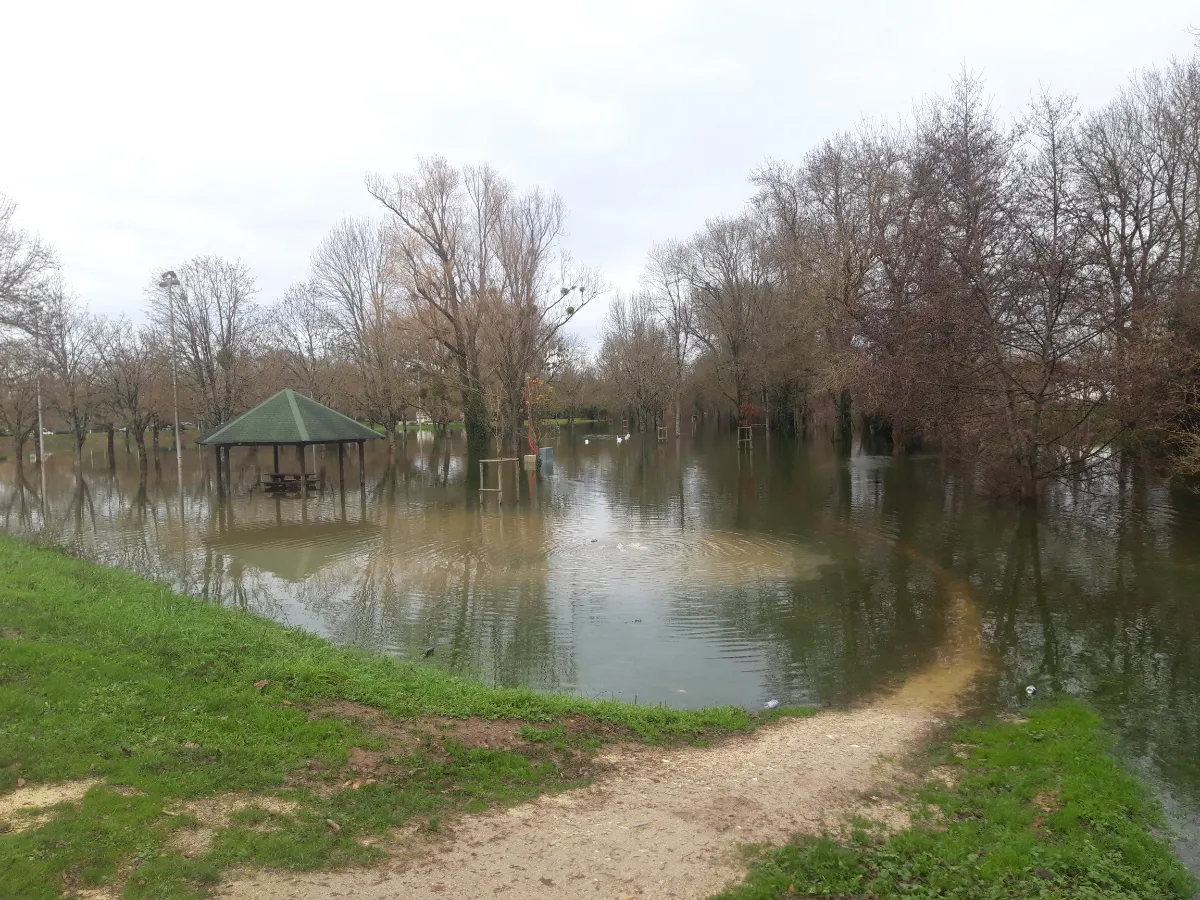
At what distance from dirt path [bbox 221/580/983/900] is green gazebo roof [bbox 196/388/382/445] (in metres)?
18.8

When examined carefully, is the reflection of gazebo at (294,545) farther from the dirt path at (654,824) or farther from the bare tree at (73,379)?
the bare tree at (73,379)

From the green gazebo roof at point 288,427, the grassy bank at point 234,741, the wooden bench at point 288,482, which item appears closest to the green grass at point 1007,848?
the grassy bank at point 234,741

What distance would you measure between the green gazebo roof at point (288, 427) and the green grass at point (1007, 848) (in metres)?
20.1

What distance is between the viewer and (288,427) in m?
23.0

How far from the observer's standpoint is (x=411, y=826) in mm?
4551

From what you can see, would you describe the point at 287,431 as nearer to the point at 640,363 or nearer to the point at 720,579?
the point at 720,579

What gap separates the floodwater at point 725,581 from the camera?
810 cm

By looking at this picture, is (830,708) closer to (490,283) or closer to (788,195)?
(490,283)

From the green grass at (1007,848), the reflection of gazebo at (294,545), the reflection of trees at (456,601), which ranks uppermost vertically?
the reflection of gazebo at (294,545)

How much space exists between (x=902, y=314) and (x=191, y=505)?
21.4m

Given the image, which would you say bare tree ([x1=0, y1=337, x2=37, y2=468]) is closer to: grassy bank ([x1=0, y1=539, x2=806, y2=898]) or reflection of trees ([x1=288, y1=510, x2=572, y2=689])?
reflection of trees ([x1=288, y1=510, x2=572, y2=689])

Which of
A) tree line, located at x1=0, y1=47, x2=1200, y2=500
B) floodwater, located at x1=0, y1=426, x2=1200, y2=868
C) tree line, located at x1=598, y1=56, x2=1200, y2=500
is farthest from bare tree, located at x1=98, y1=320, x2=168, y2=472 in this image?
tree line, located at x1=598, y1=56, x2=1200, y2=500

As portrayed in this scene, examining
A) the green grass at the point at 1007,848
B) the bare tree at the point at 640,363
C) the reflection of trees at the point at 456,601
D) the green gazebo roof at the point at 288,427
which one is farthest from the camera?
the bare tree at the point at 640,363

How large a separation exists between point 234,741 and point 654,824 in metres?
3.10
